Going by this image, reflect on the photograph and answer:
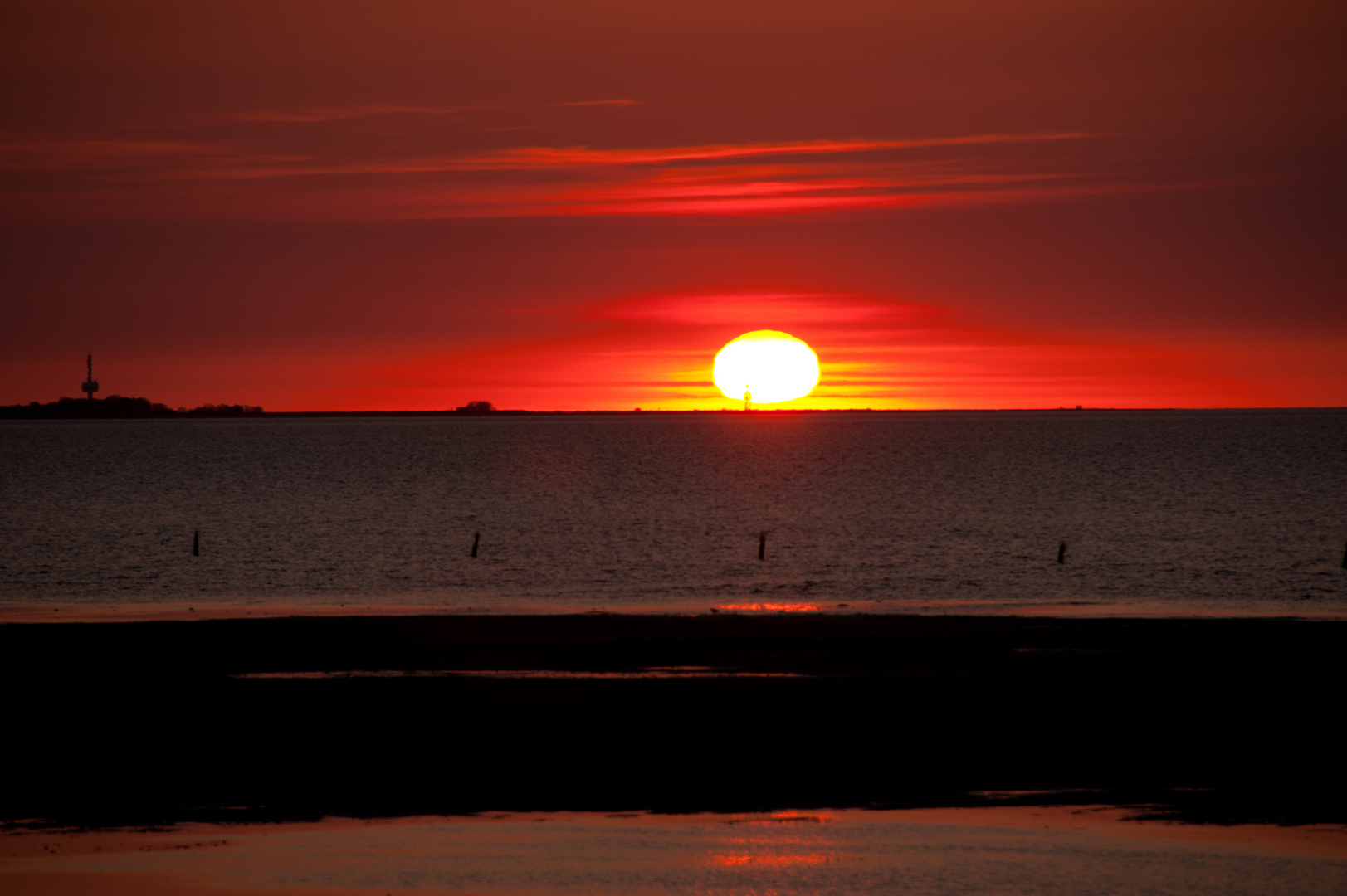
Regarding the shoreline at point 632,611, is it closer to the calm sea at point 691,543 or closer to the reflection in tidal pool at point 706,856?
the calm sea at point 691,543

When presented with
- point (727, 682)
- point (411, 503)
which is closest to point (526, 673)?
point (727, 682)

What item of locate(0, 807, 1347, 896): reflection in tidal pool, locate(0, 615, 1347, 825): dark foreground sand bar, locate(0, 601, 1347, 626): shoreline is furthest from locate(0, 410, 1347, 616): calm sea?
locate(0, 807, 1347, 896): reflection in tidal pool

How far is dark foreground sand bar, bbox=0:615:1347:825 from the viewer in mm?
16016

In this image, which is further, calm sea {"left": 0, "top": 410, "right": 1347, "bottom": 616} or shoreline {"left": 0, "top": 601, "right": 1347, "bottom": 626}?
calm sea {"left": 0, "top": 410, "right": 1347, "bottom": 616}

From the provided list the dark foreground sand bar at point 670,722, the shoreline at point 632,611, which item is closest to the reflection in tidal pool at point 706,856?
the dark foreground sand bar at point 670,722

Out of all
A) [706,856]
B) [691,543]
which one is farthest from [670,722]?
[691,543]

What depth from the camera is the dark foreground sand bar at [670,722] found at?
52.5 ft

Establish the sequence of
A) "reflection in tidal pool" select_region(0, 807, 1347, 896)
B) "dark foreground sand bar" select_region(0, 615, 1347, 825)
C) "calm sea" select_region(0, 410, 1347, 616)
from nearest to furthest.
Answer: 1. "reflection in tidal pool" select_region(0, 807, 1347, 896)
2. "dark foreground sand bar" select_region(0, 615, 1347, 825)
3. "calm sea" select_region(0, 410, 1347, 616)

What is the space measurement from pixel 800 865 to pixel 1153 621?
23295mm

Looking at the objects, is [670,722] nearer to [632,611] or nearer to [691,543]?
[632,611]

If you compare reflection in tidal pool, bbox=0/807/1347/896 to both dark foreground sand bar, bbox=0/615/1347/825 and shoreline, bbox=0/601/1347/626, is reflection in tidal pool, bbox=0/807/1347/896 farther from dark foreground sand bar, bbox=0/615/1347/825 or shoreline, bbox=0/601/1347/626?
shoreline, bbox=0/601/1347/626

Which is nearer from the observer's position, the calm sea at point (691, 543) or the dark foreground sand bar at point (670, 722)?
the dark foreground sand bar at point (670, 722)

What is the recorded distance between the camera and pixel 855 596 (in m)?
46.0

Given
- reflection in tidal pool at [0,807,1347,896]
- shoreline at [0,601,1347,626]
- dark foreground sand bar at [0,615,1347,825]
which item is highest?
shoreline at [0,601,1347,626]
